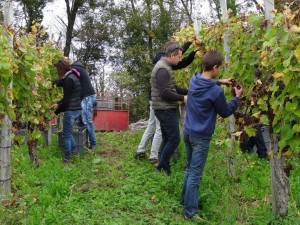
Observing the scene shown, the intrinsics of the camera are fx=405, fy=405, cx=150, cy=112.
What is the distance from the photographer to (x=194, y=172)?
153 inches

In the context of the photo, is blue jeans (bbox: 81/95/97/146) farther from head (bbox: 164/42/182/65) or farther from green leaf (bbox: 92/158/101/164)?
head (bbox: 164/42/182/65)

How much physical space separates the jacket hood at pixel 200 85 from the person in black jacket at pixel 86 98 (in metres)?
3.06

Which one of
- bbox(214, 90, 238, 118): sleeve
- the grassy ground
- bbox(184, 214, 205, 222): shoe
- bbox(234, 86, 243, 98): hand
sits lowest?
bbox(184, 214, 205, 222): shoe

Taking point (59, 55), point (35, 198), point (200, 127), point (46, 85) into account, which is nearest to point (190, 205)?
point (200, 127)

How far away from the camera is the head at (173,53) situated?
4.93 meters

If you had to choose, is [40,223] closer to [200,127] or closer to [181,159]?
[200,127]

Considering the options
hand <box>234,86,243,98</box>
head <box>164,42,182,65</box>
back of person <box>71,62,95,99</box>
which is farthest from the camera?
back of person <box>71,62,95,99</box>

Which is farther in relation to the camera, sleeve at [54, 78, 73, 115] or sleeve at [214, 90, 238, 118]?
sleeve at [54, 78, 73, 115]

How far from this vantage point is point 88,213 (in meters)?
4.06

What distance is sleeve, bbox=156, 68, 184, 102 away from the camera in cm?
485

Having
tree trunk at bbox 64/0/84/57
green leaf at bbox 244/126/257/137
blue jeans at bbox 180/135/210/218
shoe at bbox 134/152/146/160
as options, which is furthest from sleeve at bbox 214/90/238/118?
tree trunk at bbox 64/0/84/57

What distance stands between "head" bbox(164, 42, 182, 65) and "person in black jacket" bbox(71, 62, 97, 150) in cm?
201

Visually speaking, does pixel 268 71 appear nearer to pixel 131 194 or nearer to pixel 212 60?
pixel 212 60

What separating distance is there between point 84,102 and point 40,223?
339 centimetres
